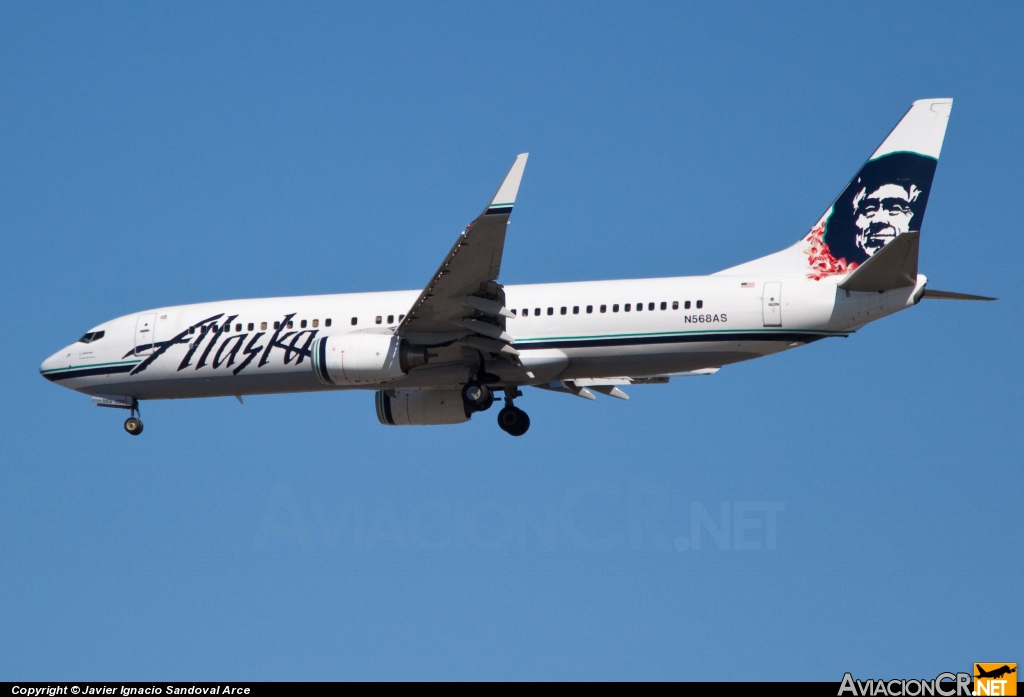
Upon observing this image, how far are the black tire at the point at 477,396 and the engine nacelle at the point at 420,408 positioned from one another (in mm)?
1218

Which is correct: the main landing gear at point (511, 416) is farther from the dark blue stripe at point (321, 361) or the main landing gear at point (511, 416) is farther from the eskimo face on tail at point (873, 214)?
the eskimo face on tail at point (873, 214)

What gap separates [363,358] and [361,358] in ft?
0.14

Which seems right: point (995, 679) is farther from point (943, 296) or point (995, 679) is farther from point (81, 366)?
point (81, 366)

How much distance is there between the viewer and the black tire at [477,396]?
3166 cm

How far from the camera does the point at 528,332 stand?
31359 millimetres

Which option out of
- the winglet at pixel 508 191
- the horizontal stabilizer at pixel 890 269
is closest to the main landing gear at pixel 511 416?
Answer: the winglet at pixel 508 191

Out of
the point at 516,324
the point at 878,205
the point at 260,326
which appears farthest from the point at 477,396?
the point at 878,205

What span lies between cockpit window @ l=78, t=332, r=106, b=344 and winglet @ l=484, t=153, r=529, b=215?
38.8ft

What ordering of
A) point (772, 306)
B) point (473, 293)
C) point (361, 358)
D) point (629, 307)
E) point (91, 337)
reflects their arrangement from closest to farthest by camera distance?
point (473, 293) → point (772, 306) → point (361, 358) → point (629, 307) → point (91, 337)

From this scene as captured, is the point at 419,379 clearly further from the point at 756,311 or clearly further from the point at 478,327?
the point at 756,311

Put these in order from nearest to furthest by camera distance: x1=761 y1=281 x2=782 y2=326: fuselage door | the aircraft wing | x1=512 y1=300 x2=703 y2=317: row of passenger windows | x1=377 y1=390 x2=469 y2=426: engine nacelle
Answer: the aircraft wing < x1=761 y1=281 x2=782 y2=326: fuselage door < x1=512 y1=300 x2=703 y2=317: row of passenger windows < x1=377 y1=390 x2=469 y2=426: engine nacelle

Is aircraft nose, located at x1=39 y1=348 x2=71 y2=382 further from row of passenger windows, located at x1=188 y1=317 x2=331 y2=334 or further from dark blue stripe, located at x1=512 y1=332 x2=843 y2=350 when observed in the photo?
dark blue stripe, located at x1=512 y1=332 x2=843 y2=350

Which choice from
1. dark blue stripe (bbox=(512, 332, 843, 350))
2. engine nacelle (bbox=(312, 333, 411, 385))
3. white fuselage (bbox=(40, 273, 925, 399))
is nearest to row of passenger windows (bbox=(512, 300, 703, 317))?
white fuselage (bbox=(40, 273, 925, 399))

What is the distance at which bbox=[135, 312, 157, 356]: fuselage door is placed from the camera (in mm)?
34125
